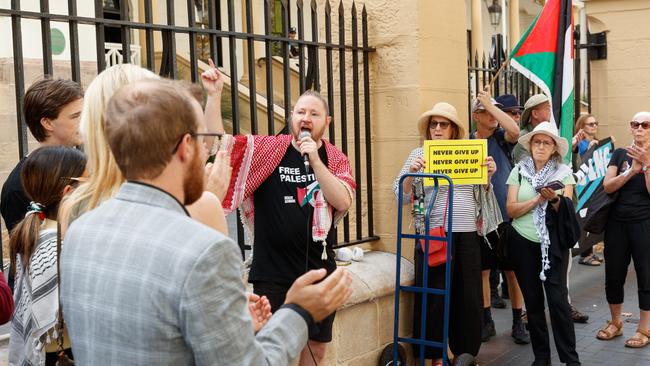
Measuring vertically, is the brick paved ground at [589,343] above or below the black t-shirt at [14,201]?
below

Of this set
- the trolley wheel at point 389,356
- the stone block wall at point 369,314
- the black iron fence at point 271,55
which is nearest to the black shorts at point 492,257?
the stone block wall at point 369,314

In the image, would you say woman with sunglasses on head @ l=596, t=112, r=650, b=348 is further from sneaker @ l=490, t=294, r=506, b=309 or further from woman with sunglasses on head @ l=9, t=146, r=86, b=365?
woman with sunglasses on head @ l=9, t=146, r=86, b=365

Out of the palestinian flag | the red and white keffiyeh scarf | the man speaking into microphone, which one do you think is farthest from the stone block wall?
A: the palestinian flag

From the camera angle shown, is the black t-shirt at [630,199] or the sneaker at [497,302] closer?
the black t-shirt at [630,199]

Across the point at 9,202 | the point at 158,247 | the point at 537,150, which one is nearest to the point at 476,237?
the point at 537,150

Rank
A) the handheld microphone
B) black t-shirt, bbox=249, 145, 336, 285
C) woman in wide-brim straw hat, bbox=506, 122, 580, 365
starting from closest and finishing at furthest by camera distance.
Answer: the handheld microphone, black t-shirt, bbox=249, 145, 336, 285, woman in wide-brim straw hat, bbox=506, 122, 580, 365

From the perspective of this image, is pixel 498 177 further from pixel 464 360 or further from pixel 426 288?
pixel 464 360

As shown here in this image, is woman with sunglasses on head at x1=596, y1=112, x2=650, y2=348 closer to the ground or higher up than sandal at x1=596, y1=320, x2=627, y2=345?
higher up

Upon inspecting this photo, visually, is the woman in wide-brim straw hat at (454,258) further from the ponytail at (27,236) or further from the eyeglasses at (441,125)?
the ponytail at (27,236)

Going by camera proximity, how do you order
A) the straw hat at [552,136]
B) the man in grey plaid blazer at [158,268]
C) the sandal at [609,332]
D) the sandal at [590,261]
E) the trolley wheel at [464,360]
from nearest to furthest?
1. the man in grey plaid blazer at [158,268]
2. the trolley wheel at [464,360]
3. the straw hat at [552,136]
4. the sandal at [609,332]
5. the sandal at [590,261]

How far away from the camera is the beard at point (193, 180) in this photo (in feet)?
6.57

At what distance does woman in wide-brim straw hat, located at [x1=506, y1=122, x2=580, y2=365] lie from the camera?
19.6ft

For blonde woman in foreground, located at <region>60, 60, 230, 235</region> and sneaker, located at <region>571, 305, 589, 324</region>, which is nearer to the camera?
blonde woman in foreground, located at <region>60, 60, 230, 235</region>

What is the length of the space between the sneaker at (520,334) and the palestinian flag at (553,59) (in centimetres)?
167
